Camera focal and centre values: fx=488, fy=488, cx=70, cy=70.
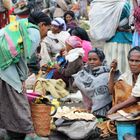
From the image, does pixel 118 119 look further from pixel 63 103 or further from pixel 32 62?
pixel 32 62

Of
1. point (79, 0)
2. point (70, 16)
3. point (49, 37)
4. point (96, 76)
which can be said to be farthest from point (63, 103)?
point (79, 0)

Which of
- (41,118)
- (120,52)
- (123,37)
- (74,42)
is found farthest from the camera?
(74,42)

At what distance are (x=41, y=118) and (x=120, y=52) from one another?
2.54 m

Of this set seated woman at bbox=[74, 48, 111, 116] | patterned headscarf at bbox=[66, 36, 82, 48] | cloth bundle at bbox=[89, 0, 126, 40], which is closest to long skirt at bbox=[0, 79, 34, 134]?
seated woman at bbox=[74, 48, 111, 116]

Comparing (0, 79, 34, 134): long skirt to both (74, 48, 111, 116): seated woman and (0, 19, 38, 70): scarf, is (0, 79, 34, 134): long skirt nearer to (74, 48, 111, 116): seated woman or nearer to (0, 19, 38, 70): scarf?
(0, 19, 38, 70): scarf

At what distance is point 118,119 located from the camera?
546 centimetres

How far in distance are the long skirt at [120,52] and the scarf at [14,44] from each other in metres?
2.60

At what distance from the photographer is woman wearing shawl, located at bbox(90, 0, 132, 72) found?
7.55 metres

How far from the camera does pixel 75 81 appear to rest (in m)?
6.79

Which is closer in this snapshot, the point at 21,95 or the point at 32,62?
the point at 21,95

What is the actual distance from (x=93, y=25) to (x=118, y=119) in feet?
8.83

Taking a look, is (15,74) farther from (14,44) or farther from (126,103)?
(126,103)

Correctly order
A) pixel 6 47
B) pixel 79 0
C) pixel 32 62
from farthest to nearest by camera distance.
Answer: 1. pixel 79 0
2. pixel 32 62
3. pixel 6 47

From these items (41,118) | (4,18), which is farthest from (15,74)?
(4,18)
